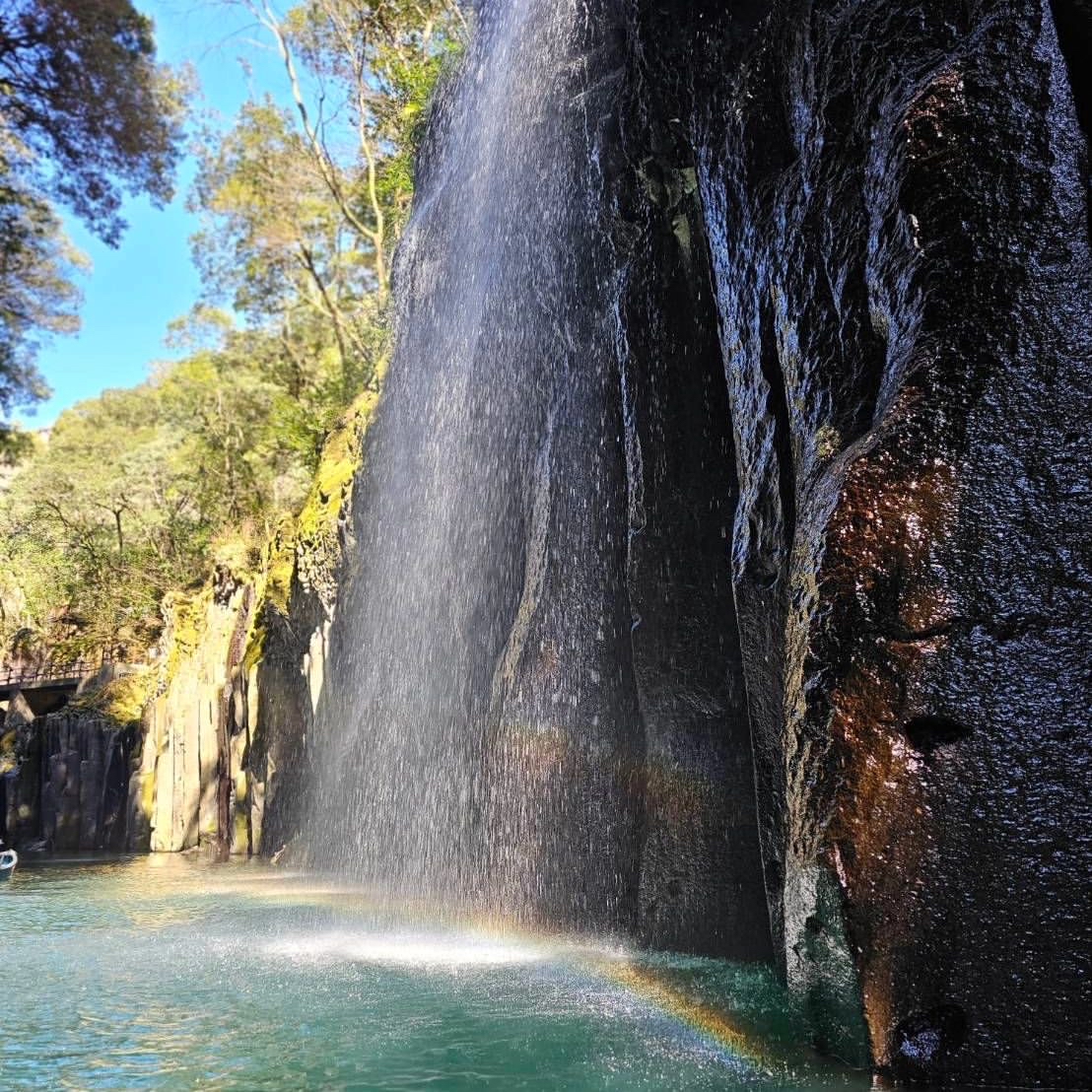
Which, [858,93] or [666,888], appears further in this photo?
[666,888]

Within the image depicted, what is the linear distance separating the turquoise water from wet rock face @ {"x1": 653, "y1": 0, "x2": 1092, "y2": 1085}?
1.56 feet

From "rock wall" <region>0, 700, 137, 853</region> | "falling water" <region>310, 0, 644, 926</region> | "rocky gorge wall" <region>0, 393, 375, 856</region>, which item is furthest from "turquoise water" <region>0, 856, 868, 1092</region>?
"rock wall" <region>0, 700, 137, 853</region>

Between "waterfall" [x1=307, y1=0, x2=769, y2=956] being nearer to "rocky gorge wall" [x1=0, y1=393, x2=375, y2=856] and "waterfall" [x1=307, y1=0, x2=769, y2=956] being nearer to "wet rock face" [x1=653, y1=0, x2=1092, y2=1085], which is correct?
"rocky gorge wall" [x1=0, y1=393, x2=375, y2=856]

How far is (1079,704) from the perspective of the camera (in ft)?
9.95

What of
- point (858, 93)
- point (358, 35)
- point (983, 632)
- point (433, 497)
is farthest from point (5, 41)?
point (983, 632)

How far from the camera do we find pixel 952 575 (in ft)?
10.7

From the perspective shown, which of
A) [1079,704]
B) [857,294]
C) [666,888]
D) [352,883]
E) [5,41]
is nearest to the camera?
[1079,704]

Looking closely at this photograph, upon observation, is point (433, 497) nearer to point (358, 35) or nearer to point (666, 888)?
point (666, 888)

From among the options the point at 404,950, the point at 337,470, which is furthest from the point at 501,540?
the point at 337,470

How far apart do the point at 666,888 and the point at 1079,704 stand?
3.53 meters

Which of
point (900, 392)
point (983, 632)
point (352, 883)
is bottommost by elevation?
point (352, 883)

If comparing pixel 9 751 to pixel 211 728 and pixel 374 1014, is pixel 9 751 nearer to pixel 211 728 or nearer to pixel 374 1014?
pixel 211 728

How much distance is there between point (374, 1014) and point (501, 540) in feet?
19.7

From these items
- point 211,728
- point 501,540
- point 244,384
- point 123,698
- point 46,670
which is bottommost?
point 211,728
